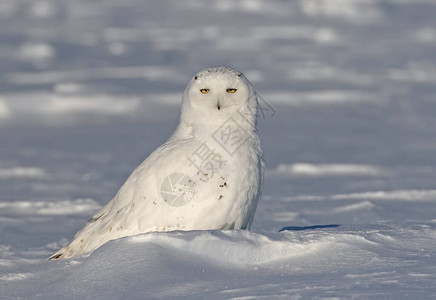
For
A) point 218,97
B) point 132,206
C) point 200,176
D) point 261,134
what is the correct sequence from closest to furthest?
point 200,176 < point 132,206 < point 218,97 < point 261,134

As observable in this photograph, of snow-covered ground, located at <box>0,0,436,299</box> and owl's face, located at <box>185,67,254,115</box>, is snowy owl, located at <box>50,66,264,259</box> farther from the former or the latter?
snow-covered ground, located at <box>0,0,436,299</box>

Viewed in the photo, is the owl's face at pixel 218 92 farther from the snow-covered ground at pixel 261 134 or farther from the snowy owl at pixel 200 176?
the snow-covered ground at pixel 261 134

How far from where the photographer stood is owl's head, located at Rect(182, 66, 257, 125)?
3.99 metres

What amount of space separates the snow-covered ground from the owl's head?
413mm

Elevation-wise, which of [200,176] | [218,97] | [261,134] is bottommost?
[200,176]

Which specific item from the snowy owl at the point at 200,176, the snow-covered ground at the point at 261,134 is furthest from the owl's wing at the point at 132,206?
the snow-covered ground at the point at 261,134

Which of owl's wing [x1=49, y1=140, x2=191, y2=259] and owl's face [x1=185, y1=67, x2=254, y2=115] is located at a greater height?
owl's face [x1=185, y1=67, x2=254, y2=115]

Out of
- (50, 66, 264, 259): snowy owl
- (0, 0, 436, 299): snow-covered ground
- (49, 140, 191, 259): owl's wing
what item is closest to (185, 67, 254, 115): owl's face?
(50, 66, 264, 259): snowy owl

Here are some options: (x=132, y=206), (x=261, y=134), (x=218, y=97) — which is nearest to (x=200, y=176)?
(x=132, y=206)

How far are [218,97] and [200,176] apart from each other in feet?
1.50

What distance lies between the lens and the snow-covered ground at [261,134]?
2.97 metres

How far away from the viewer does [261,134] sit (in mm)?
8000

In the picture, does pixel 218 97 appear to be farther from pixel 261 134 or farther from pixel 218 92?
pixel 261 134

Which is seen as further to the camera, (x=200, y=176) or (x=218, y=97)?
(x=218, y=97)
